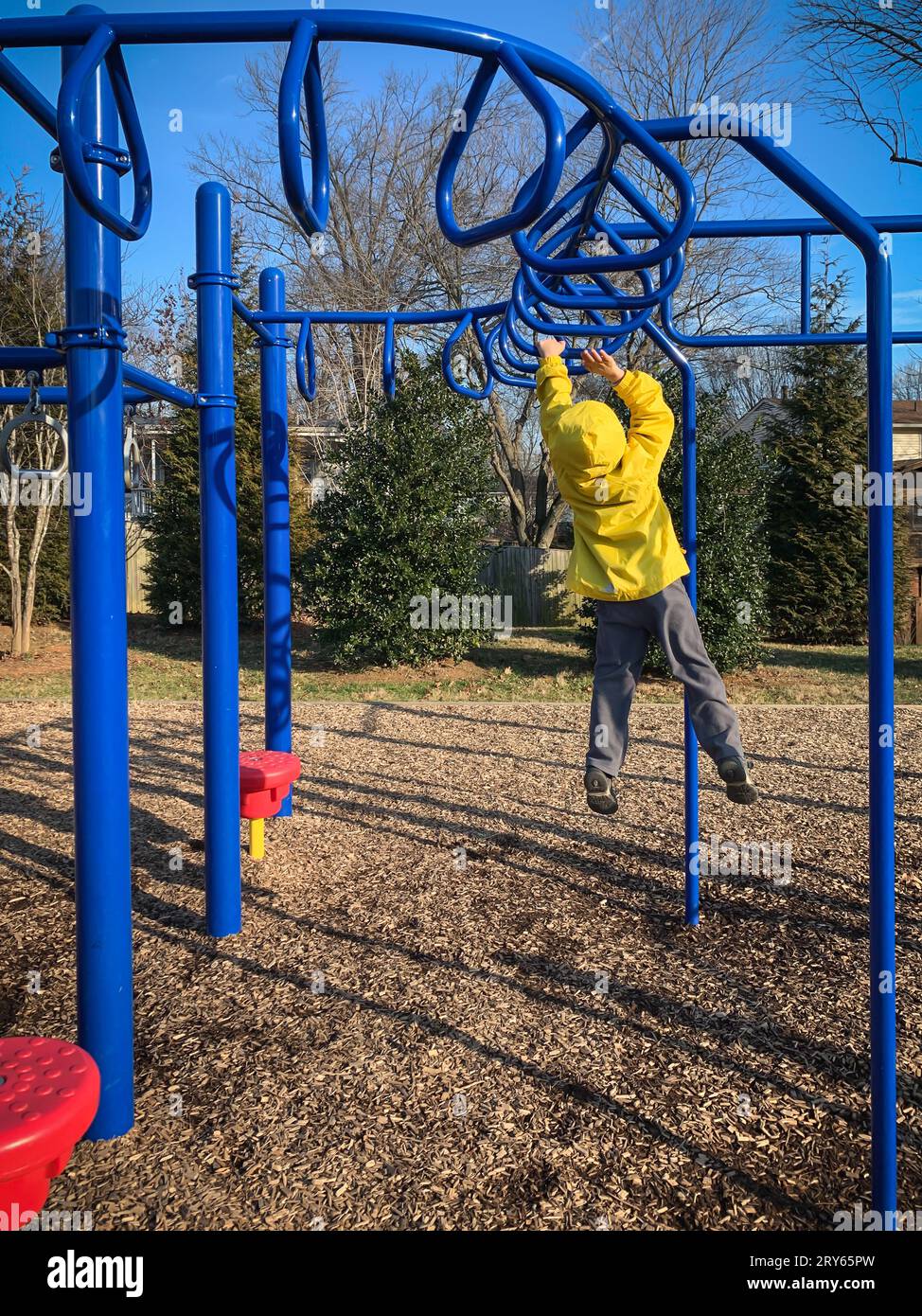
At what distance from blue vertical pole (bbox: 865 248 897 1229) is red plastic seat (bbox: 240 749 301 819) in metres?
2.71

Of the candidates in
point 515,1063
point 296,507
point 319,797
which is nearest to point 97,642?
→ point 515,1063

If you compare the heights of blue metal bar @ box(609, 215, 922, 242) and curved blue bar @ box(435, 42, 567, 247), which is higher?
blue metal bar @ box(609, 215, 922, 242)

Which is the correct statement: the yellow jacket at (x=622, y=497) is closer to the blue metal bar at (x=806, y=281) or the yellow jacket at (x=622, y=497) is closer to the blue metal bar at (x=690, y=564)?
the blue metal bar at (x=690, y=564)

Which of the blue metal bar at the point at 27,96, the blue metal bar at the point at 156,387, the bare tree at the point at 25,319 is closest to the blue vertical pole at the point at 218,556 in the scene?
the blue metal bar at the point at 156,387

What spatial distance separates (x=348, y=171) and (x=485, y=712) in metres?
14.0

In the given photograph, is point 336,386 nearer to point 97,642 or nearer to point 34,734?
point 34,734

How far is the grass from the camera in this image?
953cm

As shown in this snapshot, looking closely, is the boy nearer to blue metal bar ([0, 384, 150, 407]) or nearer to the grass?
blue metal bar ([0, 384, 150, 407])

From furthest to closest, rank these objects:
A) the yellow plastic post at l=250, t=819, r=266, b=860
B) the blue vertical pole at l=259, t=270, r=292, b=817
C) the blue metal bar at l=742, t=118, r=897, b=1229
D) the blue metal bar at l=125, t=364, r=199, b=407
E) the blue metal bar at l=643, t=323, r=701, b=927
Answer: the blue vertical pole at l=259, t=270, r=292, b=817 → the yellow plastic post at l=250, t=819, r=266, b=860 → the blue metal bar at l=643, t=323, r=701, b=927 → the blue metal bar at l=125, t=364, r=199, b=407 → the blue metal bar at l=742, t=118, r=897, b=1229

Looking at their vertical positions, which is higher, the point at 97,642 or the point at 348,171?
the point at 348,171

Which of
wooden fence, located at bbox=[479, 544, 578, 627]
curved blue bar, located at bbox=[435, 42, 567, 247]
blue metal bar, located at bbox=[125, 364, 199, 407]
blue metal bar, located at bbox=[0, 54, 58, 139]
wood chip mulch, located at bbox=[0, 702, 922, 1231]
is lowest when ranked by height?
wood chip mulch, located at bbox=[0, 702, 922, 1231]

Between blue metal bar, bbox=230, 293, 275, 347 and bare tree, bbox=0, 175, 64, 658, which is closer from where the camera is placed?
blue metal bar, bbox=230, 293, 275, 347

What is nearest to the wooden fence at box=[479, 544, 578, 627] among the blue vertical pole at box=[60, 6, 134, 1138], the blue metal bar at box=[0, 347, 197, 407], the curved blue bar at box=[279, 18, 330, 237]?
the blue metal bar at box=[0, 347, 197, 407]
